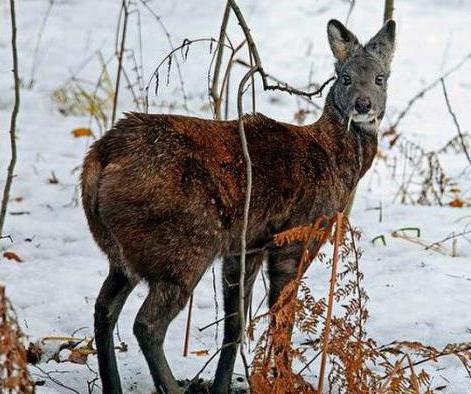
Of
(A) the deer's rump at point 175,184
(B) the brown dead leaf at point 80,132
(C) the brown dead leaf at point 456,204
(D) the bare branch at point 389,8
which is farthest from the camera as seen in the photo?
(B) the brown dead leaf at point 80,132

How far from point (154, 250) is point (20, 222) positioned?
3.32 meters

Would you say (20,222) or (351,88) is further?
(20,222)

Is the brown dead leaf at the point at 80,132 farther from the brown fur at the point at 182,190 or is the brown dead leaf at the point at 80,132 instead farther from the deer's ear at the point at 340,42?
the brown fur at the point at 182,190

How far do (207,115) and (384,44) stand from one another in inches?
175

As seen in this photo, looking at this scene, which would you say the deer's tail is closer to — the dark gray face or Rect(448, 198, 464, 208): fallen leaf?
the dark gray face

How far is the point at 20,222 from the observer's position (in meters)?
8.17

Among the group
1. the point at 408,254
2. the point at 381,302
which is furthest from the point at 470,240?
the point at 381,302

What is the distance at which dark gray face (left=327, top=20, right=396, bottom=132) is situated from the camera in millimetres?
6105

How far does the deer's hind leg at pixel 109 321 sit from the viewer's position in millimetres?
5457

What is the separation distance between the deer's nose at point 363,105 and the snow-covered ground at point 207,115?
1.37 m

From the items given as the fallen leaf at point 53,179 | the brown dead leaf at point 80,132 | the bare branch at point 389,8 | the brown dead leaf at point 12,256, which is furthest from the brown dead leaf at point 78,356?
the brown dead leaf at point 80,132

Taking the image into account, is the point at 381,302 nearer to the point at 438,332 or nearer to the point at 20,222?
the point at 438,332

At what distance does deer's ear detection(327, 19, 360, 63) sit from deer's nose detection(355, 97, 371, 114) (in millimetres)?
459

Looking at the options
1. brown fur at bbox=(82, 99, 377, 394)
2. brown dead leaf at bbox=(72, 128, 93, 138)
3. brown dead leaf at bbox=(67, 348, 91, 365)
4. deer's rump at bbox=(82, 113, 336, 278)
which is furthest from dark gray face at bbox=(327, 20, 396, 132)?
brown dead leaf at bbox=(72, 128, 93, 138)
